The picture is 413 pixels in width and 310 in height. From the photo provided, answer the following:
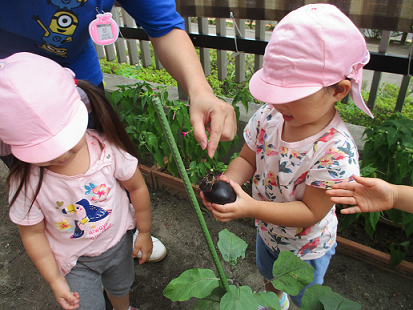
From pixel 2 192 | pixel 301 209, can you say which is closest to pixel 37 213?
pixel 301 209

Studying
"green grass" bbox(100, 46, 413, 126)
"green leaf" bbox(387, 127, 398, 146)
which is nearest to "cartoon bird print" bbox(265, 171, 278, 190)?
"green leaf" bbox(387, 127, 398, 146)

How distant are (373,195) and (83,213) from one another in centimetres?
112

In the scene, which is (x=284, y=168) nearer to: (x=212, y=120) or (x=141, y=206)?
(x=212, y=120)

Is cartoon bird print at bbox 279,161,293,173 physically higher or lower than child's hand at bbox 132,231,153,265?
higher

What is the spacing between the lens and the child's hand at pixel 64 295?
1.26m

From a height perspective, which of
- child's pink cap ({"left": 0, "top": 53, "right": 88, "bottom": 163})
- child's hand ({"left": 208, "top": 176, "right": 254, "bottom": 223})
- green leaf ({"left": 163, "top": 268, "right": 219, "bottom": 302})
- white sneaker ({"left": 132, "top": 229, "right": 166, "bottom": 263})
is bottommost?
white sneaker ({"left": 132, "top": 229, "right": 166, "bottom": 263})

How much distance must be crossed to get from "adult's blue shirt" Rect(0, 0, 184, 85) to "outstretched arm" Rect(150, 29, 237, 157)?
Answer: 0.08 m

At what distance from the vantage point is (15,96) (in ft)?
3.01

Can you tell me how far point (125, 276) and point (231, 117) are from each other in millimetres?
1027

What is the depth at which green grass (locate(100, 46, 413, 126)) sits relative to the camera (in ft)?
8.86

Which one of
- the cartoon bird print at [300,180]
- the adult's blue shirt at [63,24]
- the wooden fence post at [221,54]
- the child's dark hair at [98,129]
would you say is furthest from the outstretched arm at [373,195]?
the wooden fence post at [221,54]

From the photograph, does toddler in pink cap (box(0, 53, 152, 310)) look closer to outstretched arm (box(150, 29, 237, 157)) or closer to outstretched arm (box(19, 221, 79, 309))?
outstretched arm (box(19, 221, 79, 309))

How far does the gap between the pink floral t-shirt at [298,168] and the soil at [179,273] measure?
80 centimetres

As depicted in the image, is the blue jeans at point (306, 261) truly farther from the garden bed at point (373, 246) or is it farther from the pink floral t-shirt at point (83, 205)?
the pink floral t-shirt at point (83, 205)
